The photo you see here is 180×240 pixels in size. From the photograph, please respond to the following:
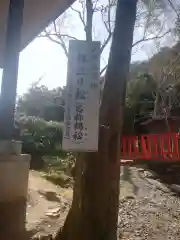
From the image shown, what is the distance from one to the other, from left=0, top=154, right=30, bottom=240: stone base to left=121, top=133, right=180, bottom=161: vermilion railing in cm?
566

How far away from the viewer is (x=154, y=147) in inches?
392

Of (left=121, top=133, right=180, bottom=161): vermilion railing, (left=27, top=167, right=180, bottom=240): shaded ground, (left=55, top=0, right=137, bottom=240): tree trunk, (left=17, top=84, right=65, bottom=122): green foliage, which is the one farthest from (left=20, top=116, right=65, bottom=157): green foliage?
(left=55, top=0, right=137, bottom=240): tree trunk

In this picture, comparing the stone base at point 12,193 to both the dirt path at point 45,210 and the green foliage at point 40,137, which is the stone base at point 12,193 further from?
the green foliage at point 40,137

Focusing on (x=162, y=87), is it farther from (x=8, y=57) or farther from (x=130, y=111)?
(x=8, y=57)

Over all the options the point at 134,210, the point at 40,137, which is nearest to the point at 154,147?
the point at 134,210

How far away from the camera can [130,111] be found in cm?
1862

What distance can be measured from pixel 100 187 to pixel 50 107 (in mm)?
15215

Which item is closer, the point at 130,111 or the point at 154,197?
the point at 154,197

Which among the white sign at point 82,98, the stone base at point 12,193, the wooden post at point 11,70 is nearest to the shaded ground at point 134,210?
the stone base at point 12,193

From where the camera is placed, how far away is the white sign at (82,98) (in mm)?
2727

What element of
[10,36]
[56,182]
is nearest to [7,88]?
[10,36]

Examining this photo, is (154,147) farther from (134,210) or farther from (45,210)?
(45,210)

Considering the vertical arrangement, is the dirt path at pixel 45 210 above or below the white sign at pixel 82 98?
below

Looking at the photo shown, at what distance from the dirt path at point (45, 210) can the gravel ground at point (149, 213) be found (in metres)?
0.98
